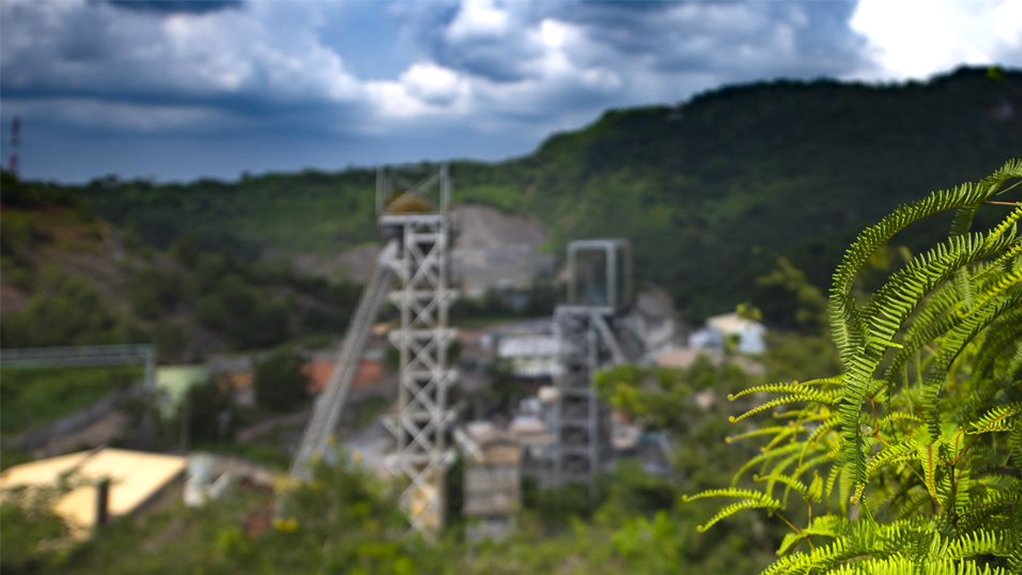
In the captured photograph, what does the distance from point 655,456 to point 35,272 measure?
5.03 m

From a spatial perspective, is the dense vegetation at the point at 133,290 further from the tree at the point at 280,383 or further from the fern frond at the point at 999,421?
the fern frond at the point at 999,421

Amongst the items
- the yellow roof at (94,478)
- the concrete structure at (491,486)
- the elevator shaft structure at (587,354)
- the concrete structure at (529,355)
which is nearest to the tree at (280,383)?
the concrete structure at (529,355)

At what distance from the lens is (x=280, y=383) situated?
7.17m

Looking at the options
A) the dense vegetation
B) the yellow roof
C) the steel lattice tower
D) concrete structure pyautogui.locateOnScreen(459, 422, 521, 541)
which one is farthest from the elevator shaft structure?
the dense vegetation

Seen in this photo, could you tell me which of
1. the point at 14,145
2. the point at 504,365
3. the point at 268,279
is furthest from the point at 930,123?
the point at 14,145

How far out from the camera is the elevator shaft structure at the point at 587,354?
518cm

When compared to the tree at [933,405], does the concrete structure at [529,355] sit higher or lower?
lower

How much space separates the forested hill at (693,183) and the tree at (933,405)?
6.87 m

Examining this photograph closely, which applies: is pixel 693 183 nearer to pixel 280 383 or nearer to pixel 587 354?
pixel 587 354

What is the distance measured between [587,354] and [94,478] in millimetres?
2937

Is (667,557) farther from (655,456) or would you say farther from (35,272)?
(35,272)

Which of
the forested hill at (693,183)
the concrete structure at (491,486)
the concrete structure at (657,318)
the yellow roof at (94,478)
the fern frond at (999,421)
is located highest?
the forested hill at (693,183)

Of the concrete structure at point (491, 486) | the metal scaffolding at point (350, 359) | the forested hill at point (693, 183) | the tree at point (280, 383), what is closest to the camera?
the concrete structure at point (491, 486)

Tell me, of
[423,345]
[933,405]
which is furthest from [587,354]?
[933,405]
